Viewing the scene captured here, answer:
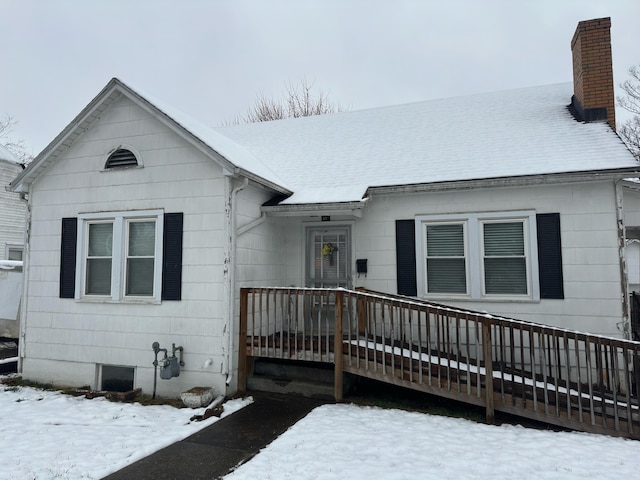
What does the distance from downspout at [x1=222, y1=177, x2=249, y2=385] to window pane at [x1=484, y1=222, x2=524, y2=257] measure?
13.9ft

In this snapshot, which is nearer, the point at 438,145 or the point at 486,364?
the point at 486,364

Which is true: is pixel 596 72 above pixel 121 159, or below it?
above

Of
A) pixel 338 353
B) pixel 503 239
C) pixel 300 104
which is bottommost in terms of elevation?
pixel 338 353

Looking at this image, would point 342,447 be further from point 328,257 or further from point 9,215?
point 9,215

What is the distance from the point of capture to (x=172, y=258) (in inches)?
265

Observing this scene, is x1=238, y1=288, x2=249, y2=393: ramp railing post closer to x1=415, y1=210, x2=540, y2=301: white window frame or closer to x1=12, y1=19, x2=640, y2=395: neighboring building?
x1=12, y1=19, x2=640, y2=395: neighboring building

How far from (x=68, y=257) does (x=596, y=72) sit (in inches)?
415

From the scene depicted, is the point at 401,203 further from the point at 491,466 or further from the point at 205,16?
the point at 205,16

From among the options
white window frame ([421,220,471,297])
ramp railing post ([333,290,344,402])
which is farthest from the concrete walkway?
white window frame ([421,220,471,297])

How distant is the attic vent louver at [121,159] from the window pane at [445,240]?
215 inches

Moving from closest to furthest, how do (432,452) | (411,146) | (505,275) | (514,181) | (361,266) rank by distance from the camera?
(432,452) → (514,181) → (505,275) → (361,266) → (411,146)

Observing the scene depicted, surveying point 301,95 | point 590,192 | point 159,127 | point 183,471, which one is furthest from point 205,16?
point 183,471

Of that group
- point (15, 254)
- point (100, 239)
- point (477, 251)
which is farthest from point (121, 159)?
point (15, 254)

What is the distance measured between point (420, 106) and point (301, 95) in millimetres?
18378
